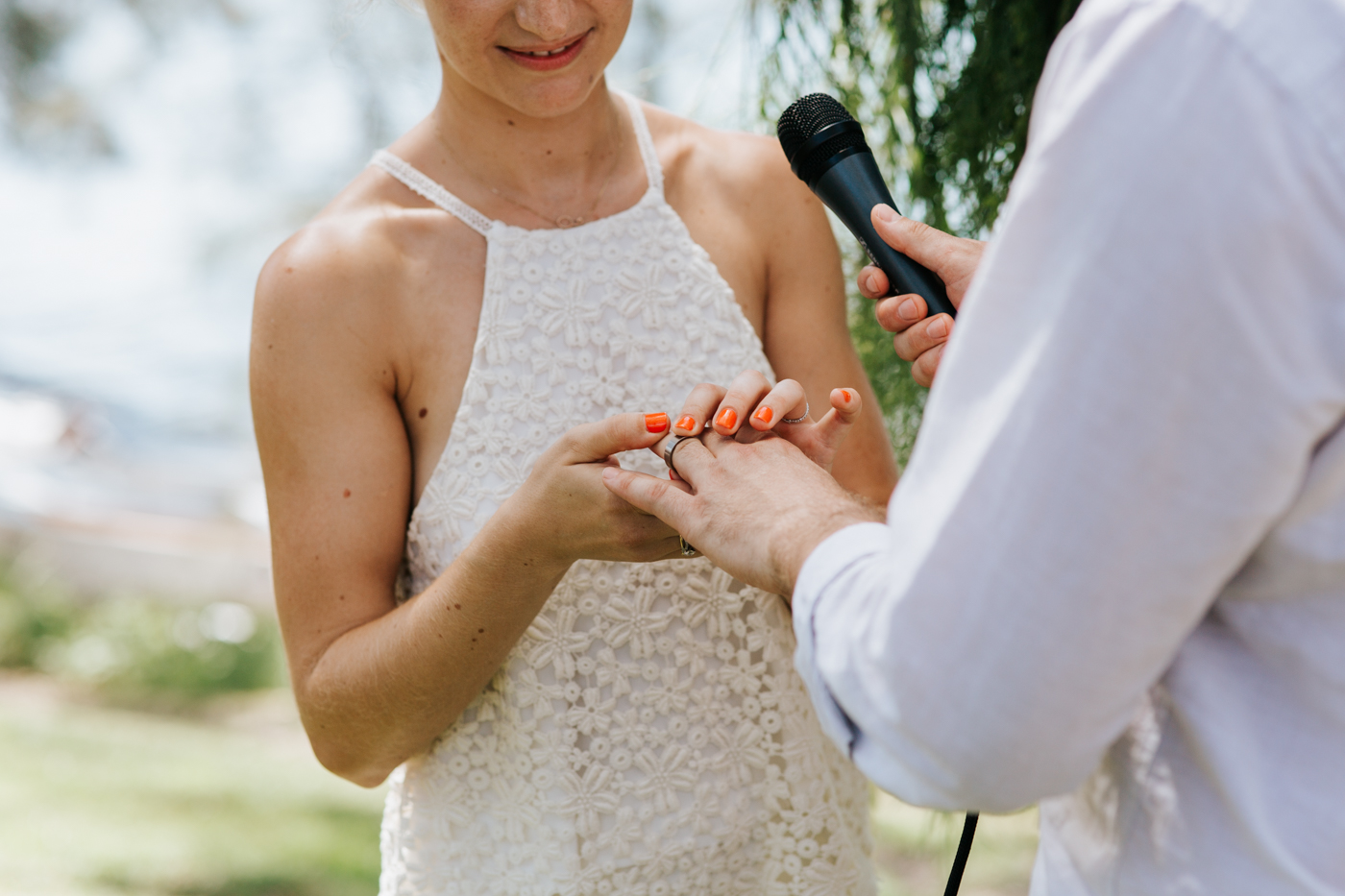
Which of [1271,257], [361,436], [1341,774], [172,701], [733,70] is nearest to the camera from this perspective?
[1271,257]

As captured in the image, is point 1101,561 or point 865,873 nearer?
point 1101,561

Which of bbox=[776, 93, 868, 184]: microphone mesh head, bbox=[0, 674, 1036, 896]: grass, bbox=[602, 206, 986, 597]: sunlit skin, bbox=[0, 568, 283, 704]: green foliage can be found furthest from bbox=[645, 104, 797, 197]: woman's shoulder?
bbox=[0, 568, 283, 704]: green foliage

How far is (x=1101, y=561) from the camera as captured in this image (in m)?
0.73

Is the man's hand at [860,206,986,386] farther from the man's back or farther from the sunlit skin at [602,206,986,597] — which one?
the man's back

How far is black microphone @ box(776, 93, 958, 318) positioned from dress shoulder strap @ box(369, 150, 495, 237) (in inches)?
19.2

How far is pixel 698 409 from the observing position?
125 centimetres

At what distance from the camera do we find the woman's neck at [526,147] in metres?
1.69

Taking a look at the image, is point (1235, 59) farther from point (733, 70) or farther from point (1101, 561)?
point (733, 70)

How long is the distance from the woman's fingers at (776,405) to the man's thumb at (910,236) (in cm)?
23

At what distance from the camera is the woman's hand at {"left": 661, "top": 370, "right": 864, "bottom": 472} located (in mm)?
1214

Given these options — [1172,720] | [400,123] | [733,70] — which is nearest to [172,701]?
[400,123]

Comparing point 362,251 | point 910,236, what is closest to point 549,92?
point 362,251

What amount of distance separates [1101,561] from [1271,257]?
0.21m

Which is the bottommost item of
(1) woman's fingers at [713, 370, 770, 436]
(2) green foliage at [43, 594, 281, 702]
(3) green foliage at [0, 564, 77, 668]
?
(3) green foliage at [0, 564, 77, 668]
